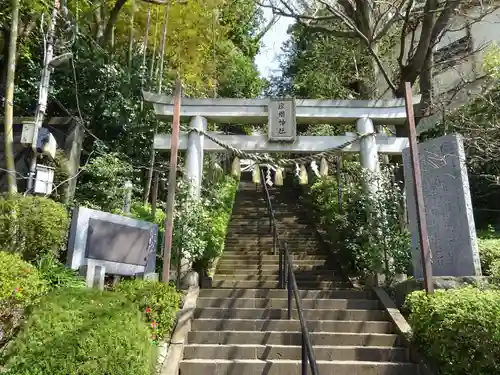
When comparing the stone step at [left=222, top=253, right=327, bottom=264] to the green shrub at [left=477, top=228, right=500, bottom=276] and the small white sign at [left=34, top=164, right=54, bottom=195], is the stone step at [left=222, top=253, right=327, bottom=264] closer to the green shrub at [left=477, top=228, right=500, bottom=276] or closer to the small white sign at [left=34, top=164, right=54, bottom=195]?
the green shrub at [left=477, top=228, right=500, bottom=276]

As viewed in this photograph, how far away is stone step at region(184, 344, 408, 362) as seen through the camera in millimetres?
5871

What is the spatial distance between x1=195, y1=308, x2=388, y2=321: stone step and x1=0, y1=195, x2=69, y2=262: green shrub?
244 centimetres

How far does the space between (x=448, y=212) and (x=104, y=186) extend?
276 inches

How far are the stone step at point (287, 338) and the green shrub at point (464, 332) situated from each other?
86 cm

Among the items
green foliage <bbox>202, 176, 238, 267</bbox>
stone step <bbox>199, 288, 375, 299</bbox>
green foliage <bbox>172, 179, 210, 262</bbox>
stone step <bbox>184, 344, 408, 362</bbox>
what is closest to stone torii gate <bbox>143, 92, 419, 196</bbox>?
green foliage <bbox>202, 176, 238, 267</bbox>

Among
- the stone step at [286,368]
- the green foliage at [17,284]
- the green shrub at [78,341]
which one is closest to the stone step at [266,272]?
the stone step at [286,368]

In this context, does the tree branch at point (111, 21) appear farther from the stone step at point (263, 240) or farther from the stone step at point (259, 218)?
the stone step at point (263, 240)

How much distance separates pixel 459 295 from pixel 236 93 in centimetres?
1740

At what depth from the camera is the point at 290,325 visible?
6605mm

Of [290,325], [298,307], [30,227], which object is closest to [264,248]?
[290,325]

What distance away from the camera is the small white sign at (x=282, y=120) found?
962cm

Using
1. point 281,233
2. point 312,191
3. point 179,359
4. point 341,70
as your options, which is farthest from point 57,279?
point 341,70

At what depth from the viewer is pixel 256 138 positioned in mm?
9836

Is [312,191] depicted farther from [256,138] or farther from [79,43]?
[79,43]
